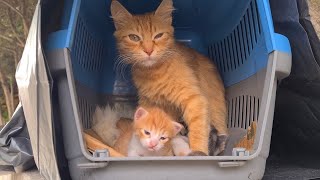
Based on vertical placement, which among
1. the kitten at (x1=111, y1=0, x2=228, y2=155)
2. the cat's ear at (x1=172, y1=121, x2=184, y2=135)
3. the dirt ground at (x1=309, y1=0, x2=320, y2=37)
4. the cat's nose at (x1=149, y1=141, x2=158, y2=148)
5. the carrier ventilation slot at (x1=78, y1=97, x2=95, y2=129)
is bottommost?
the cat's nose at (x1=149, y1=141, x2=158, y2=148)

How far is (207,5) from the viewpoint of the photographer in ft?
6.89

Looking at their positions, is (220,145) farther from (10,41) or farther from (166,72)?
(10,41)

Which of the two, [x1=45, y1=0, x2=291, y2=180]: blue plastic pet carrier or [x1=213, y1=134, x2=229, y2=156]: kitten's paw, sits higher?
[x1=45, y1=0, x2=291, y2=180]: blue plastic pet carrier

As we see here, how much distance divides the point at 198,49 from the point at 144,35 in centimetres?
53

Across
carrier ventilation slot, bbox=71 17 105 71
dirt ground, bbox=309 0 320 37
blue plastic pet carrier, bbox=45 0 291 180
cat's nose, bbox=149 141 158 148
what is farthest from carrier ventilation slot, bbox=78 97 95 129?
dirt ground, bbox=309 0 320 37

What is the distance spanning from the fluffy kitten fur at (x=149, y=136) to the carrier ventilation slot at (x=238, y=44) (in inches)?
16.6

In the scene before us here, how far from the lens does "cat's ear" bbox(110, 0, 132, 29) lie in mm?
1826

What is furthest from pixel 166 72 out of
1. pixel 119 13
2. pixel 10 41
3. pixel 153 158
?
pixel 10 41

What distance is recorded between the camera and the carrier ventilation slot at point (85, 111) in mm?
1778

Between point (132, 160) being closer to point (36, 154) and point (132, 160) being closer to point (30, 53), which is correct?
point (36, 154)

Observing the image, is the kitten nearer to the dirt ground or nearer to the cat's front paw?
the cat's front paw

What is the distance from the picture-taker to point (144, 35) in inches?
72.5

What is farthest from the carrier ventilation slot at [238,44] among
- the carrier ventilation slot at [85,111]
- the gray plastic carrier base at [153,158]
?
the carrier ventilation slot at [85,111]

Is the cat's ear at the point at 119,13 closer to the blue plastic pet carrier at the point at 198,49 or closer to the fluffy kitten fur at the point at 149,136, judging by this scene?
the blue plastic pet carrier at the point at 198,49
